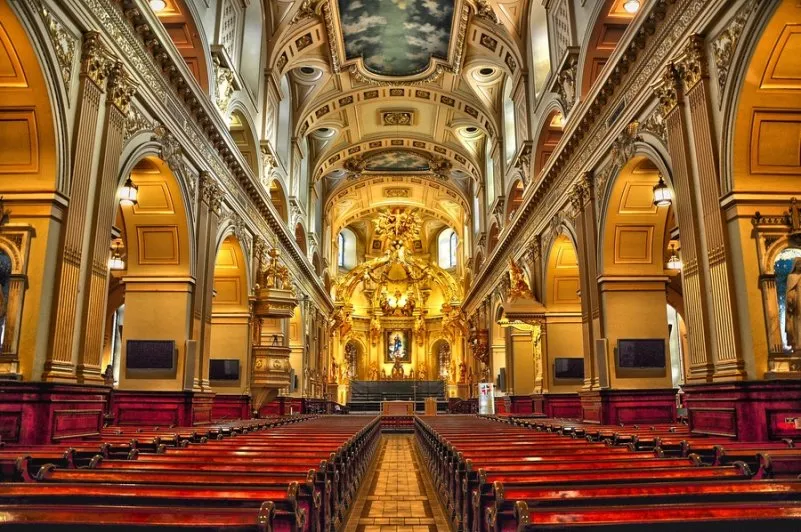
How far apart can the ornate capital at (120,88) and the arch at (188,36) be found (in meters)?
3.12

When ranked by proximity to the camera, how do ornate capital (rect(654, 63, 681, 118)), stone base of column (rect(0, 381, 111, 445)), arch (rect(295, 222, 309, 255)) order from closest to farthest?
stone base of column (rect(0, 381, 111, 445)), ornate capital (rect(654, 63, 681, 118)), arch (rect(295, 222, 309, 255))

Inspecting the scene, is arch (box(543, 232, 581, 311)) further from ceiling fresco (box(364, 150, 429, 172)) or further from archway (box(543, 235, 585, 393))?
ceiling fresco (box(364, 150, 429, 172))

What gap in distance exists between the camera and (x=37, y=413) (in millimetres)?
7137

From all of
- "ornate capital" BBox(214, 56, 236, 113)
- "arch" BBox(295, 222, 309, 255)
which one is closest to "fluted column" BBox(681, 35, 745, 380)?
A: "ornate capital" BBox(214, 56, 236, 113)

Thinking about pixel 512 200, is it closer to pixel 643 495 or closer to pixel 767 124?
pixel 767 124

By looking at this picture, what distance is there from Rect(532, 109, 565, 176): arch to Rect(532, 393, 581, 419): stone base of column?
20.2 feet

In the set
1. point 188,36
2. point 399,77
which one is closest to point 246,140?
point 188,36

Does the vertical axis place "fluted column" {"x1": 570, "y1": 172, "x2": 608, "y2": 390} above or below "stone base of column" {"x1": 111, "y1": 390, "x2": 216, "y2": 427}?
above

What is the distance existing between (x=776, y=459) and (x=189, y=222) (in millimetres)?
10664

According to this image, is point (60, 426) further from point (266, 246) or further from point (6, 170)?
point (266, 246)

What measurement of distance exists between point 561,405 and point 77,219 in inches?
493

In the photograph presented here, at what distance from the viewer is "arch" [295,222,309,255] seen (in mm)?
26564

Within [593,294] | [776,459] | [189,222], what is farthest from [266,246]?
[776,459]

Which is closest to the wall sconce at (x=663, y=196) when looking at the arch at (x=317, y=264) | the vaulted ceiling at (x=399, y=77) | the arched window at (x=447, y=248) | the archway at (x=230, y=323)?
the vaulted ceiling at (x=399, y=77)
